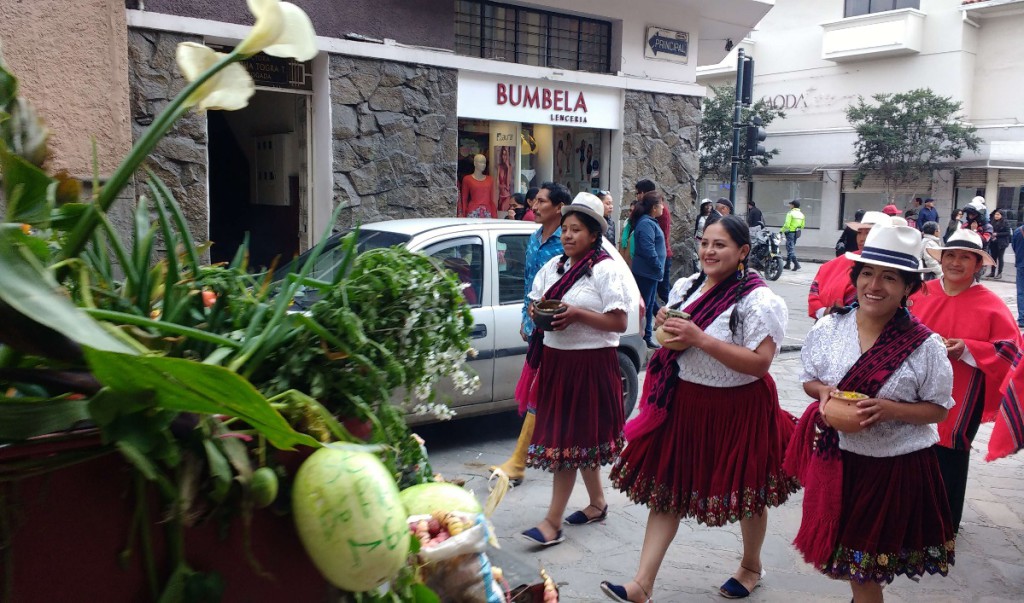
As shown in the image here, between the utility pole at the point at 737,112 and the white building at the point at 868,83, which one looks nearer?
the utility pole at the point at 737,112

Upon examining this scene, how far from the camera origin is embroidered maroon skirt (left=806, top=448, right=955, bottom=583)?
10.7ft

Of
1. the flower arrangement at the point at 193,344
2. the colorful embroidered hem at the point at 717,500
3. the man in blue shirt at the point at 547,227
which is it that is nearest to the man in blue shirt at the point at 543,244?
the man in blue shirt at the point at 547,227

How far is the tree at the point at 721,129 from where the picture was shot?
99.5ft

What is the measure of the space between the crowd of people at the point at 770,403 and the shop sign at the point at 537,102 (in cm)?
612

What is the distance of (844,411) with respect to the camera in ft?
10.5

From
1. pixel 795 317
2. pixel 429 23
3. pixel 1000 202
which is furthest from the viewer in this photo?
pixel 1000 202

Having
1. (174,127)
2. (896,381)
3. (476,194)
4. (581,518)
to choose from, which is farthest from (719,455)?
(476,194)

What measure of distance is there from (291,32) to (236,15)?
7899 mm

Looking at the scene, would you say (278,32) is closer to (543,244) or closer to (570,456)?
(570,456)

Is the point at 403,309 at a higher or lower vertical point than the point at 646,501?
higher

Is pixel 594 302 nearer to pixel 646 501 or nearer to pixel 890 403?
pixel 646 501

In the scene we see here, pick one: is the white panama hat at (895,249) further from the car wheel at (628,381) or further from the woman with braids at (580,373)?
the car wheel at (628,381)

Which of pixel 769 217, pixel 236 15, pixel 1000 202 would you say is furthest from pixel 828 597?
pixel 769 217

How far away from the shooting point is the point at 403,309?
1.65 meters
